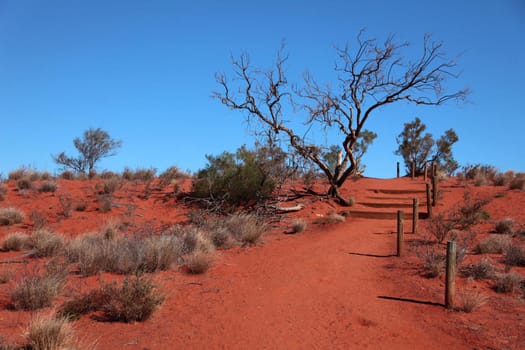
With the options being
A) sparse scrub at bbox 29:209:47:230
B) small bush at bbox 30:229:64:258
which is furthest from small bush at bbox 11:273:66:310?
sparse scrub at bbox 29:209:47:230

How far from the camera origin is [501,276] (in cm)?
872

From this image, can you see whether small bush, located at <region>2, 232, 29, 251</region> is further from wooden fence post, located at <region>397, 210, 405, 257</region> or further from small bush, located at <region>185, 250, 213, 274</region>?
wooden fence post, located at <region>397, 210, 405, 257</region>

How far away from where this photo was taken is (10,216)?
15633 mm

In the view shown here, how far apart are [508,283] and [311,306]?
Result: 13.7 feet

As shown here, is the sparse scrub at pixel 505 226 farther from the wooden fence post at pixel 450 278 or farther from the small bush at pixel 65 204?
the small bush at pixel 65 204

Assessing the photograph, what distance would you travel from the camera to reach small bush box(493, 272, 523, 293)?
8398 mm

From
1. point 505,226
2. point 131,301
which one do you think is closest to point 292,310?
point 131,301

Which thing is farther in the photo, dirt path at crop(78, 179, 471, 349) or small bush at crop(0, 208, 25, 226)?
small bush at crop(0, 208, 25, 226)

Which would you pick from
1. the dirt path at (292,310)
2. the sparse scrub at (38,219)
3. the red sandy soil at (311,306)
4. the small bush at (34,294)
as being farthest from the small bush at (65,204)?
the small bush at (34,294)

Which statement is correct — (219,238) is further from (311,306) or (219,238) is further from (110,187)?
(110,187)

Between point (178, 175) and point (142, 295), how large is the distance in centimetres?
1993

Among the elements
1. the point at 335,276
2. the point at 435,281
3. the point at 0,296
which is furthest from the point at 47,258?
the point at 435,281

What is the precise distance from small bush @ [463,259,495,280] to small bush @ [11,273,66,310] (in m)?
8.38

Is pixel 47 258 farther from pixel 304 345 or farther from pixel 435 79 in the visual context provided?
pixel 435 79
